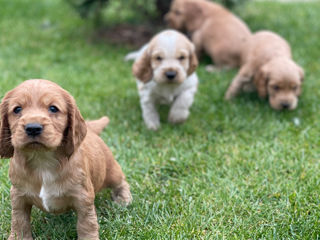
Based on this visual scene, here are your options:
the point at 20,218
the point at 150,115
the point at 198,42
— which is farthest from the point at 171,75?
the point at 198,42

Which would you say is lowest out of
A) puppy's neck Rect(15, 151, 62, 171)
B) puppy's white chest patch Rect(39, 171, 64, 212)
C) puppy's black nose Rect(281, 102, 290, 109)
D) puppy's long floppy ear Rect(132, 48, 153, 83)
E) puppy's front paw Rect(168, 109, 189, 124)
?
puppy's front paw Rect(168, 109, 189, 124)

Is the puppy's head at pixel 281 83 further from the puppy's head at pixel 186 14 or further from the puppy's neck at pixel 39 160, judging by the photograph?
the puppy's neck at pixel 39 160

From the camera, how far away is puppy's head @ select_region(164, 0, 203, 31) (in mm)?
8438

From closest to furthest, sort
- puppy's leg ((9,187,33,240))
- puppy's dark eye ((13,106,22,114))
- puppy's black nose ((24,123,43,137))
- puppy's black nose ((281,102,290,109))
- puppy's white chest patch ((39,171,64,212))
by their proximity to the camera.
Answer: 1. puppy's black nose ((24,123,43,137))
2. puppy's dark eye ((13,106,22,114))
3. puppy's white chest patch ((39,171,64,212))
4. puppy's leg ((9,187,33,240))
5. puppy's black nose ((281,102,290,109))

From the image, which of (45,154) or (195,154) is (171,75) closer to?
(195,154)

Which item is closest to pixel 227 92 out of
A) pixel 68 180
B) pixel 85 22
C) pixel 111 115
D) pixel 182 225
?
pixel 111 115

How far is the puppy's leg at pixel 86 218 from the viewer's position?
304cm

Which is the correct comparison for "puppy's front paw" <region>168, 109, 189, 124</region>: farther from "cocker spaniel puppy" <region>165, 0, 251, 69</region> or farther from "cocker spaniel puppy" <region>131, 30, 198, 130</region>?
"cocker spaniel puppy" <region>165, 0, 251, 69</region>

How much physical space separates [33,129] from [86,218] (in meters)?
0.79

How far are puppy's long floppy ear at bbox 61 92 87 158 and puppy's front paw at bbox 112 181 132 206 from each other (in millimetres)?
945

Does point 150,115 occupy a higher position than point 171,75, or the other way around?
point 171,75

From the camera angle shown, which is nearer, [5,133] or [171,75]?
[5,133]

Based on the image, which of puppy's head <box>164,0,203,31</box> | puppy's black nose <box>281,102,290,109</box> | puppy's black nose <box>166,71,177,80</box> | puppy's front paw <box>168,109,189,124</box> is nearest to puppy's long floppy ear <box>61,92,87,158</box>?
puppy's black nose <box>166,71,177,80</box>

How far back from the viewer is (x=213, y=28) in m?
7.98
